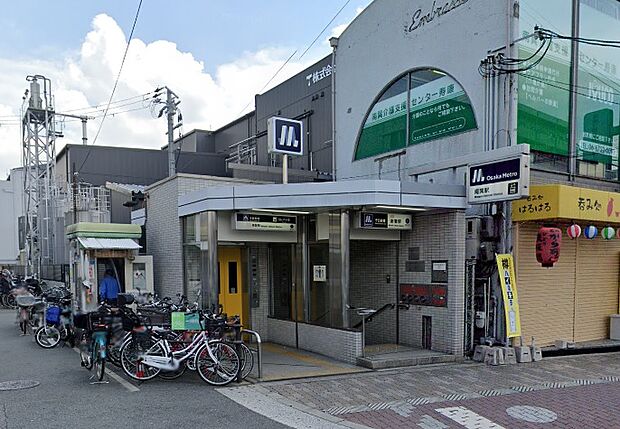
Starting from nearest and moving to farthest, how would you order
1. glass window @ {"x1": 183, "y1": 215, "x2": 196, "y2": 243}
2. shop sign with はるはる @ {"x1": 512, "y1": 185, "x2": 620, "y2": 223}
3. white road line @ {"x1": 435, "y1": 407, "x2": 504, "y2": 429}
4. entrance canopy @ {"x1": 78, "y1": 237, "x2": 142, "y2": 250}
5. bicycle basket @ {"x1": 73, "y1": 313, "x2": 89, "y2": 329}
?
white road line @ {"x1": 435, "y1": 407, "x2": 504, "y2": 429}, bicycle basket @ {"x1": 73, "y1": 313, "x2": 89, "y2": 329}, shop sign with はるはる @ {"x1": 512, "y1": 185, "x2": 620, "y2": 223}, glass window @ {"x1": 183, "y1": 215, "x2": 196, "y2": 243}, entrance canopy @ {"x1": 78, "y1": 237, "x2": 142, "y2": 250}

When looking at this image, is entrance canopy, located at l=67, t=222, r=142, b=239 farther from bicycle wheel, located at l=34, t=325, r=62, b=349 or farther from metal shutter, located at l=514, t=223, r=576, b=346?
metal shutter, located at l=514, t=223, r=576, b=346

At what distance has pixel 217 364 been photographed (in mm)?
7414

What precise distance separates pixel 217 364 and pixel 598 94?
10.6 m

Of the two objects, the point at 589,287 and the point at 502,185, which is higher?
the point at 502,185

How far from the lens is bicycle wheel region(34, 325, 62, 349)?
10.4 metres

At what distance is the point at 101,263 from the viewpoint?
38.7 feet

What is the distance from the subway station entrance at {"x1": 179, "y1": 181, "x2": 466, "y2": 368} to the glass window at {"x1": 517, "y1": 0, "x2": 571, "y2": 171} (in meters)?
2.51

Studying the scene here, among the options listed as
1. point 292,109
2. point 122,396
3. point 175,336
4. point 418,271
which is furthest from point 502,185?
point 292,109

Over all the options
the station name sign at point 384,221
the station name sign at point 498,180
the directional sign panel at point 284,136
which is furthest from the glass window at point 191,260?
the station name sign at point 498,180

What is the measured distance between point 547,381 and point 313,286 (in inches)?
182

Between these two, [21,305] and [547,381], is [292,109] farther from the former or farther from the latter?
[547,381]

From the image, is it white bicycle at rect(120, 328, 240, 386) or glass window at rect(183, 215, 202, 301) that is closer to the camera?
white bicycle at rect(120, 328, 240, 386)

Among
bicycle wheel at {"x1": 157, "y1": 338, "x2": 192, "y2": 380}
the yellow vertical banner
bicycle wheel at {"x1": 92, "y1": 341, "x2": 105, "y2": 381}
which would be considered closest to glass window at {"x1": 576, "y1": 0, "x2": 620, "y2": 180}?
the yellow vertical banner

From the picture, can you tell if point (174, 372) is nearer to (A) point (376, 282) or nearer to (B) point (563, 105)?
(A) point (376, 282)
